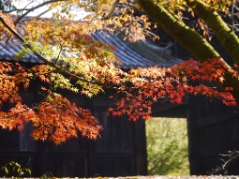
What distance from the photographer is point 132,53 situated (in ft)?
53.8

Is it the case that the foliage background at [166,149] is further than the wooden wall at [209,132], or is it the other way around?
the foliage background at [166,149]

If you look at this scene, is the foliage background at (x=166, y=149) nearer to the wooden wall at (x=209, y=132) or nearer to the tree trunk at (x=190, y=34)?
the wooden wall at (x=209, y=132)

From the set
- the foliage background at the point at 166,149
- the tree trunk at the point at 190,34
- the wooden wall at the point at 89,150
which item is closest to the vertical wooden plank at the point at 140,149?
the wooden wall at the point at 89,150

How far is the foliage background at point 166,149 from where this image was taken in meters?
26.0

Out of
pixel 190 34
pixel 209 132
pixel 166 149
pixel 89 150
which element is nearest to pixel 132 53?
pixel 89 150

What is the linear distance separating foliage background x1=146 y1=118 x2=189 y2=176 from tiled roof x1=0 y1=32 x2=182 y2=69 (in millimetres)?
9573

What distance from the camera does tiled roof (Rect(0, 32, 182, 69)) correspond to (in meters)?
14.4

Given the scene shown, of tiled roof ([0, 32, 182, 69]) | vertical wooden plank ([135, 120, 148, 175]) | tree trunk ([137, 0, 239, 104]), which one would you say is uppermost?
tiled roof ([0, 32, 182, 69])

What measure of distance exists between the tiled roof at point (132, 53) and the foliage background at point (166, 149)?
9.57 metres

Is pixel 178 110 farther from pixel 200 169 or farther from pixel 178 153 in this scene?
pixel 178 153

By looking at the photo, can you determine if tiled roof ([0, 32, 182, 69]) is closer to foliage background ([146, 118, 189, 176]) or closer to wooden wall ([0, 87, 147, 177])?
wooden wall ([0, 87, 147, 177])

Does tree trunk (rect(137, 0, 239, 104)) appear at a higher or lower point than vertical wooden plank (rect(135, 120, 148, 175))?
higher

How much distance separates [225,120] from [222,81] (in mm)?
8099

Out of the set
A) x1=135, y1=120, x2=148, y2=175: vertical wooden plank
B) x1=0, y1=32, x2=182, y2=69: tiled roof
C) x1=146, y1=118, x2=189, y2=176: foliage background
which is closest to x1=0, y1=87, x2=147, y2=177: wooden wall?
x1=135, y1=120, x2=148, y2=175: vertical wooden plank
